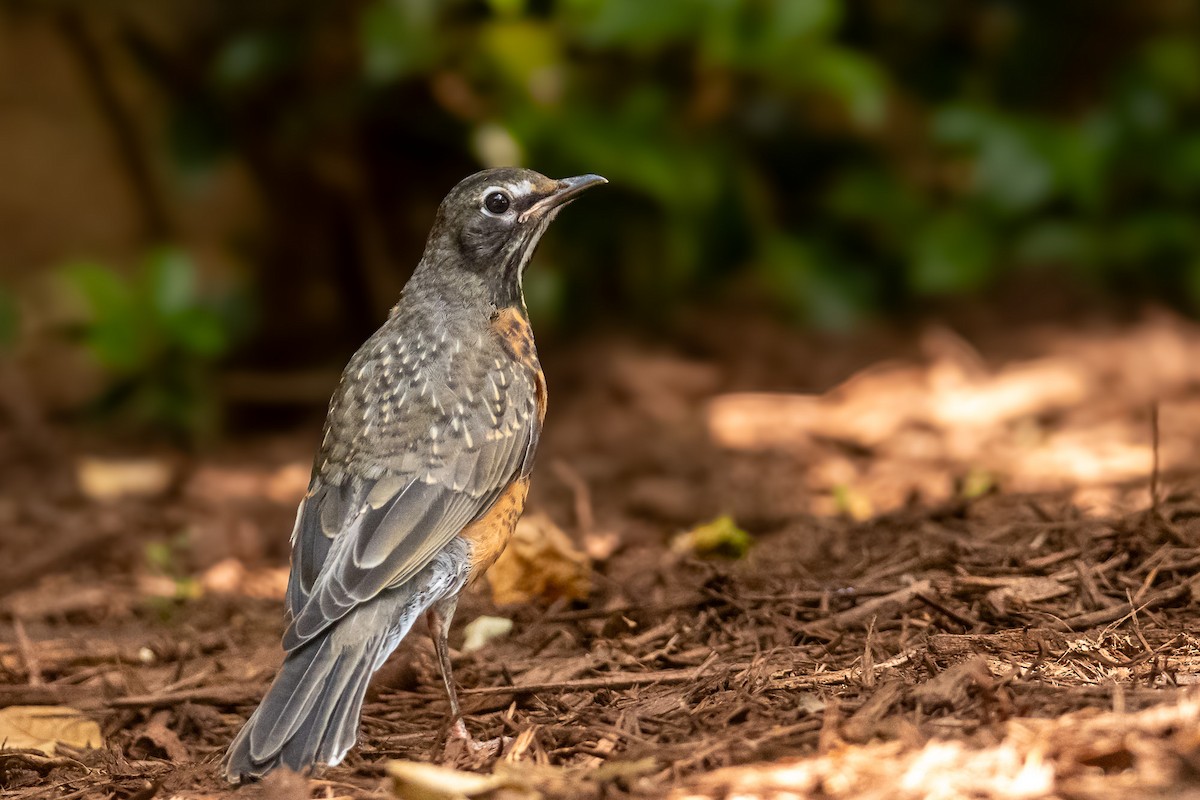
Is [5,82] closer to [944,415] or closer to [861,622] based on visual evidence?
[944,415]

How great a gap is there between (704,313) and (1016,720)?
679 centimetres

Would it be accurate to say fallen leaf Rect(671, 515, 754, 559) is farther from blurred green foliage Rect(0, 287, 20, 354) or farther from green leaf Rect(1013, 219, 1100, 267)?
blurred green foliage Rect(0, 287, 20, 354)

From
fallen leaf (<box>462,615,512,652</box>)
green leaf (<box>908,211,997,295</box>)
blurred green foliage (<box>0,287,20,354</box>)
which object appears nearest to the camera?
fallen leaf (<box>462,615,512,652</box>)

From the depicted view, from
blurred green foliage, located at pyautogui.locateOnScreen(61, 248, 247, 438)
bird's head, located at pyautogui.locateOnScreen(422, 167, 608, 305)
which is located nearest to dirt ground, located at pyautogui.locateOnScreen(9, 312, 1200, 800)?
blurred green foliage, located at pyautogui.locateOnScreen(61, 248, 247, 438)

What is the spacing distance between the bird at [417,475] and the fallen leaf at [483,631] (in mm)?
503

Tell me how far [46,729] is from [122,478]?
3.65m

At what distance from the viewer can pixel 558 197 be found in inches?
207

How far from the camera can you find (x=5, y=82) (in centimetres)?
966

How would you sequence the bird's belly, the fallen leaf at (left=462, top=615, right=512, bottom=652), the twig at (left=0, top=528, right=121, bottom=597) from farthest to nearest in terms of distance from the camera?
the twig at (left=0, top=528, right=121, bottom=597)
the fallen leaf at (left=462, top=615, right=512, bottom=652)
the bird's belly

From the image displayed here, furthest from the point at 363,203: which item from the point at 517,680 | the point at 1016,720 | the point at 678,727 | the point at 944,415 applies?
the point at 1016,720

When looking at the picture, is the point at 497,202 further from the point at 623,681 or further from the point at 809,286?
the point at 809,286

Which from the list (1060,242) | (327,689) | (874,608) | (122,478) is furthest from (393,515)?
(1060,242)

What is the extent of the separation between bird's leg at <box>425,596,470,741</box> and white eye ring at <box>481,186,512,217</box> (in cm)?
156

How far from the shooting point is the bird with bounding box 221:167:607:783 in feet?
12.9
